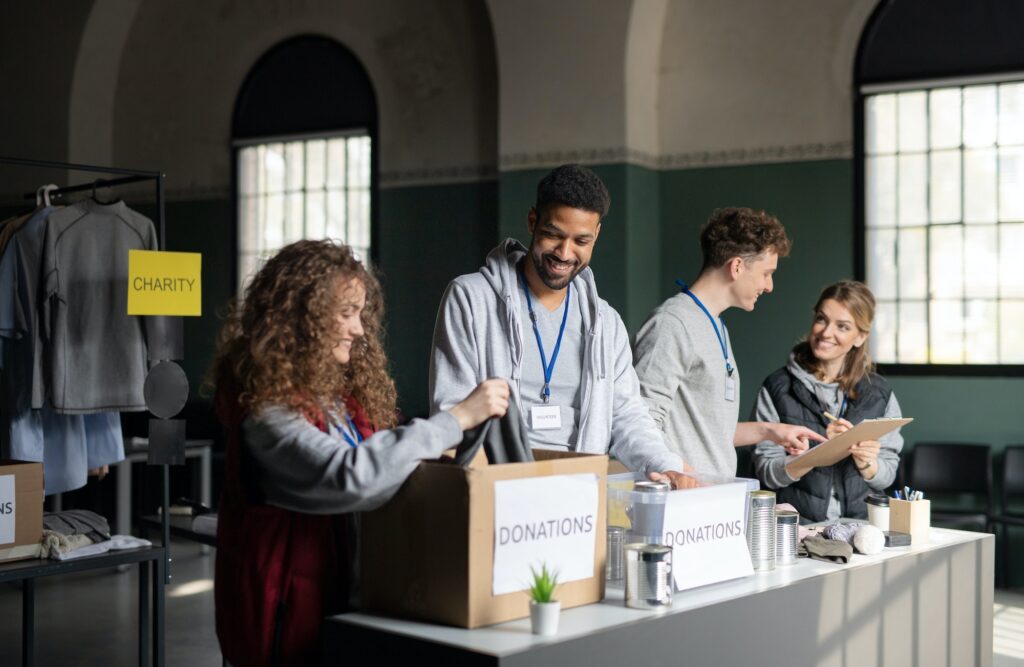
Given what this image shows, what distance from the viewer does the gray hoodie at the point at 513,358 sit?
2.77m

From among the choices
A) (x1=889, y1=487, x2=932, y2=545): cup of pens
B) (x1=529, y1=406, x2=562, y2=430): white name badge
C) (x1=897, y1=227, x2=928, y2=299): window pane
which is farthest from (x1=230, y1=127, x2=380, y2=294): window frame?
(x1=889, y1=487, x2=932, y2=545): cup of pens

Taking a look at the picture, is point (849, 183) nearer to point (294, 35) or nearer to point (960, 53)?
point (960, 53)

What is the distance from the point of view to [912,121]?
6543 millimetres

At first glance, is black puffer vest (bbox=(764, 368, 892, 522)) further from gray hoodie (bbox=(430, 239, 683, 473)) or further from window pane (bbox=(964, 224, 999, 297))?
window pane (bbox=(964, 224, 999, 297))

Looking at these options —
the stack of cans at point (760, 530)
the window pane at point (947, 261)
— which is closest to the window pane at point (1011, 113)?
the window pane at point (947, 261)

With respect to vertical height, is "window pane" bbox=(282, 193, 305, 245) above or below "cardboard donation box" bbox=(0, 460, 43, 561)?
above

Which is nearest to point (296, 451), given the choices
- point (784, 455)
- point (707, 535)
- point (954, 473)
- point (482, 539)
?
point (482, 539)

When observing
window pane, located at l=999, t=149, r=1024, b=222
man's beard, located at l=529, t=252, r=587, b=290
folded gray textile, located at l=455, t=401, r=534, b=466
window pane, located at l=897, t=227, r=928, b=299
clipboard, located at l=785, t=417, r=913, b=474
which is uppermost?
window pane, located at l=999, t=149, r=1024, b=222

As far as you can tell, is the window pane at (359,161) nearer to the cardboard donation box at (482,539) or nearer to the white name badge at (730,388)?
the white name badge at (730,388)

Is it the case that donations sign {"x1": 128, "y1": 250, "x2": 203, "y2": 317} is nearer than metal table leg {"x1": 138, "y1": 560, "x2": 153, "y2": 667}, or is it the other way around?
metal table leg {"x1": 138, "y1": 560, "x2": 153, "y2": 667}

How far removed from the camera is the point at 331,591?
2.13 metres

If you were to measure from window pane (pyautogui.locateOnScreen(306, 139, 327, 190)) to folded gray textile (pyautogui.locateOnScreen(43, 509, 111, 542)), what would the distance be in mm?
5254

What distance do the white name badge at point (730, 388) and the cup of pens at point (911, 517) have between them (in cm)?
59

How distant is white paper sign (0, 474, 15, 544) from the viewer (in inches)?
124
